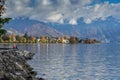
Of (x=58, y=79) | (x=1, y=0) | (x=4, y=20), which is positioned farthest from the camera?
(x=4, y=20)

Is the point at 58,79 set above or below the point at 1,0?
below

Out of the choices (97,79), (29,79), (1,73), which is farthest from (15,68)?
(97,79)

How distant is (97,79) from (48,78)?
9.20 metres

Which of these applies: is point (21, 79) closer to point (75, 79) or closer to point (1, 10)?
point (1, 10)

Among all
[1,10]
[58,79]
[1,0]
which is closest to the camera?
[1,10]

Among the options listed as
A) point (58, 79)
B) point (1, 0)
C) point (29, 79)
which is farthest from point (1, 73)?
point (58, 79)

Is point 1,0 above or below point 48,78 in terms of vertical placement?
above

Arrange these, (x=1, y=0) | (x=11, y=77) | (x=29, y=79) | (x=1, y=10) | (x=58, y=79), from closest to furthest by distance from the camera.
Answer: (x=11, y=77), (x=29, y=79), (x=1, y=10), (x=1, y=0), (x=58, y=79)

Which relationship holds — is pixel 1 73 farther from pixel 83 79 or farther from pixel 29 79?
pixel 83 79

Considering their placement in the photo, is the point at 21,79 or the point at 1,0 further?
the point at 1,0

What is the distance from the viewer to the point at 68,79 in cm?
6119

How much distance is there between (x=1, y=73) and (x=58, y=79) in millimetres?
22617

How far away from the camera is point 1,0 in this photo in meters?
51.1

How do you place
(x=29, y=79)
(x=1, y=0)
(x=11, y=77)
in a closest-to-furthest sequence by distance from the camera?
(x=11, y=77)
(x=29, y=79)
(x=1, y=0)
